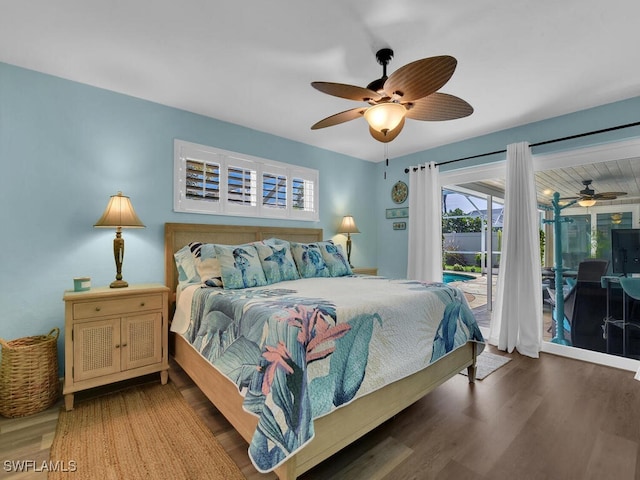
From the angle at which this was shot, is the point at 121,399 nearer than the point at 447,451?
No

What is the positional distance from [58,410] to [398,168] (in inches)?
186

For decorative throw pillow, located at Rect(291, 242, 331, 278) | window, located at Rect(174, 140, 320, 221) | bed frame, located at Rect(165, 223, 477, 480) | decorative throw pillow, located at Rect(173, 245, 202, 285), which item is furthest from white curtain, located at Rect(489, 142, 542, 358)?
decorative throw pillow, located at Rect(173, 245, 202, 285)

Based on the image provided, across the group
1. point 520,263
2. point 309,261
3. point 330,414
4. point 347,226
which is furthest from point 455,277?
point 330,414

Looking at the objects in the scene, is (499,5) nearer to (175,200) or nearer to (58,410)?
(175,200)

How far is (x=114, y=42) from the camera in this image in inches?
80.8

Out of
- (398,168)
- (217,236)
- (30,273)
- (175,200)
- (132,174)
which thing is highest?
(398,168)

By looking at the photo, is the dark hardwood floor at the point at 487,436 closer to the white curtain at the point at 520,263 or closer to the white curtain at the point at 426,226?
the white curtain at the point at 520,263

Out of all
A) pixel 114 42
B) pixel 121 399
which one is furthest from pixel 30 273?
pixel 114 42

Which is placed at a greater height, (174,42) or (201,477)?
(174,42)

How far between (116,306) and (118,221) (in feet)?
2.26

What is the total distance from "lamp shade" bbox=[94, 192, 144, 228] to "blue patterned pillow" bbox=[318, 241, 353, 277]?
1788 mm

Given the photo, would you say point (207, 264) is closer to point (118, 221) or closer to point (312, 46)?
point (118, 221)

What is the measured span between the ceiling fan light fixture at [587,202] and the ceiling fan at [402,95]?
213 centimetres

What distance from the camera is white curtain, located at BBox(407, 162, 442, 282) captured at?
4133mm
